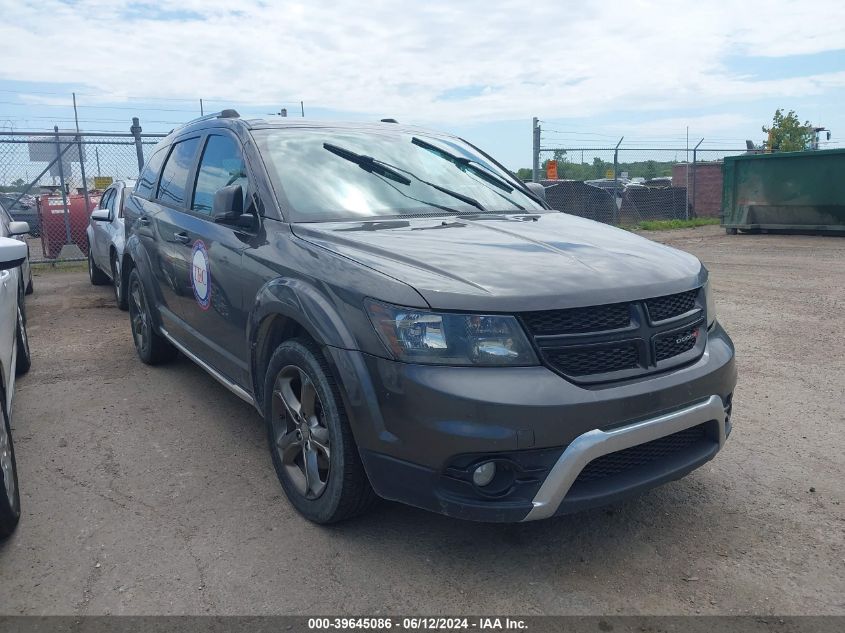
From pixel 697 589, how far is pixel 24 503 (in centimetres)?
298

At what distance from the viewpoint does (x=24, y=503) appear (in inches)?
135

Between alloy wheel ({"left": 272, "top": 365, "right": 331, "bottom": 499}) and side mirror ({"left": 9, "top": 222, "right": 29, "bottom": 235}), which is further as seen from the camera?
side mirror ({"left": 9, "top": 222, "right": 29, "bottom": 235})

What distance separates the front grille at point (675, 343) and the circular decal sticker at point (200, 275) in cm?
242

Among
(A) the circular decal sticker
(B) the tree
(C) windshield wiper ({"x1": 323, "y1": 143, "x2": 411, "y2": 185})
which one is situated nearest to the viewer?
(C) windshield wiper ({"x1": 323, "y1": 143, "x2": 411, "y2": 185})

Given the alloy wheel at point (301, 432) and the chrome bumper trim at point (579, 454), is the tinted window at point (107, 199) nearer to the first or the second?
the alloy wheel at point (301, 432)

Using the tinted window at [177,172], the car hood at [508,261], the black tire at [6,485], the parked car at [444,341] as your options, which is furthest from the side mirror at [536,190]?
the black tire at [6,485]

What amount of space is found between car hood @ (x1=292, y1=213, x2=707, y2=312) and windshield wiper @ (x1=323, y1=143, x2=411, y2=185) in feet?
1.46

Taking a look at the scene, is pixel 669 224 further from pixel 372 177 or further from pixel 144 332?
pixel 372 177

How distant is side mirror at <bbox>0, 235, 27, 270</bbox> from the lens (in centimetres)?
295

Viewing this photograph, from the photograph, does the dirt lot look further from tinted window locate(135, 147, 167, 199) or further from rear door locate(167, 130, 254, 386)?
tinted window locate(135, 147, 167, 199)

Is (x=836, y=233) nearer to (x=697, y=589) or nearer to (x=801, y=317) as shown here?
(x=801, y=317)

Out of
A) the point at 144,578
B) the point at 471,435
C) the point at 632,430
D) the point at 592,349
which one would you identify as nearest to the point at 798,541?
the point at 632,430

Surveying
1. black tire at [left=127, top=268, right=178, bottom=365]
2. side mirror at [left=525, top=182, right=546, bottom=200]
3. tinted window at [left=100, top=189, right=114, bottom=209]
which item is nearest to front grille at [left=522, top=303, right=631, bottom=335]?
side mirror at [left=525, top=182, right=546, bottom=200]

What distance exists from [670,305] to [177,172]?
11.3 ft
